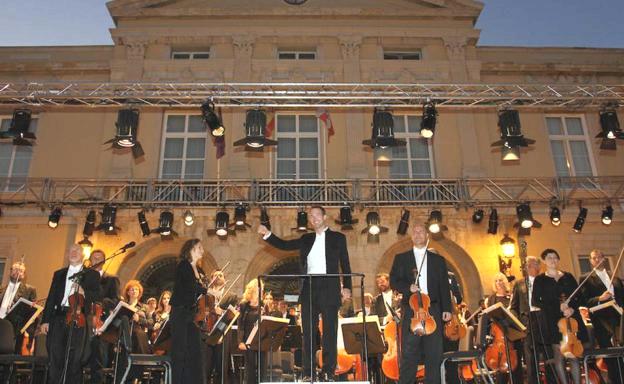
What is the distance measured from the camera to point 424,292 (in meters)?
6.07

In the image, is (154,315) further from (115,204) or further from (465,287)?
(465,287)

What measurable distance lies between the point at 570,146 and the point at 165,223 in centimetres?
1209

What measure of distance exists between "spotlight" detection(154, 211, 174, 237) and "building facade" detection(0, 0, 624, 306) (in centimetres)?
61

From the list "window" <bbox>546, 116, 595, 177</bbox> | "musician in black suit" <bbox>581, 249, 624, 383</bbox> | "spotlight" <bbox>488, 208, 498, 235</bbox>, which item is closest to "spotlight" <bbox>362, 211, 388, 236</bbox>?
"spotlight" <bbox>488, 208, 498, 235</bbox>

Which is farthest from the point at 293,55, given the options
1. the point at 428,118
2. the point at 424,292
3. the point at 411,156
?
the point at 424,292

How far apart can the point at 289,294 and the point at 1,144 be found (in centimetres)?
979

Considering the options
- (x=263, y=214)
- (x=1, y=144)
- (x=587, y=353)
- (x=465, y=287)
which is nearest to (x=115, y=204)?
(x=263, y=214)

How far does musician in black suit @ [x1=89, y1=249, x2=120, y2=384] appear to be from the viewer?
25.6 feet

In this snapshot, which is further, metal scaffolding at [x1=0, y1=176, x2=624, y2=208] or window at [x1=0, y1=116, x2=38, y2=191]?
window at [x1=0, y1=116, x2=38, y2=191]

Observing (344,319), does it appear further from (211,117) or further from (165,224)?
(165,224)

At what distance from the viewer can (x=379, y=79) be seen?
17.2 m

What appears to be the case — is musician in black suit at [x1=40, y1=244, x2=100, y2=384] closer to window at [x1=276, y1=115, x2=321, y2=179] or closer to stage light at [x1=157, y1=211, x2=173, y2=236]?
stage light at [x1=157, y1=211, x2=173, y2=236]

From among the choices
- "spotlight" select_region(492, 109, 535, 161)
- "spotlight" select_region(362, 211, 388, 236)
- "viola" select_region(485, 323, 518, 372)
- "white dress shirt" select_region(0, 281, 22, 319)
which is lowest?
"viola" select_region(485, 323, 518, 372)

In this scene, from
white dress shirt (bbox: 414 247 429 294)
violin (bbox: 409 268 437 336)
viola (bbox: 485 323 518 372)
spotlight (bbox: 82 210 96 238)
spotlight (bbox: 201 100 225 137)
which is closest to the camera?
violin (bbox: 409 268 437 336)
